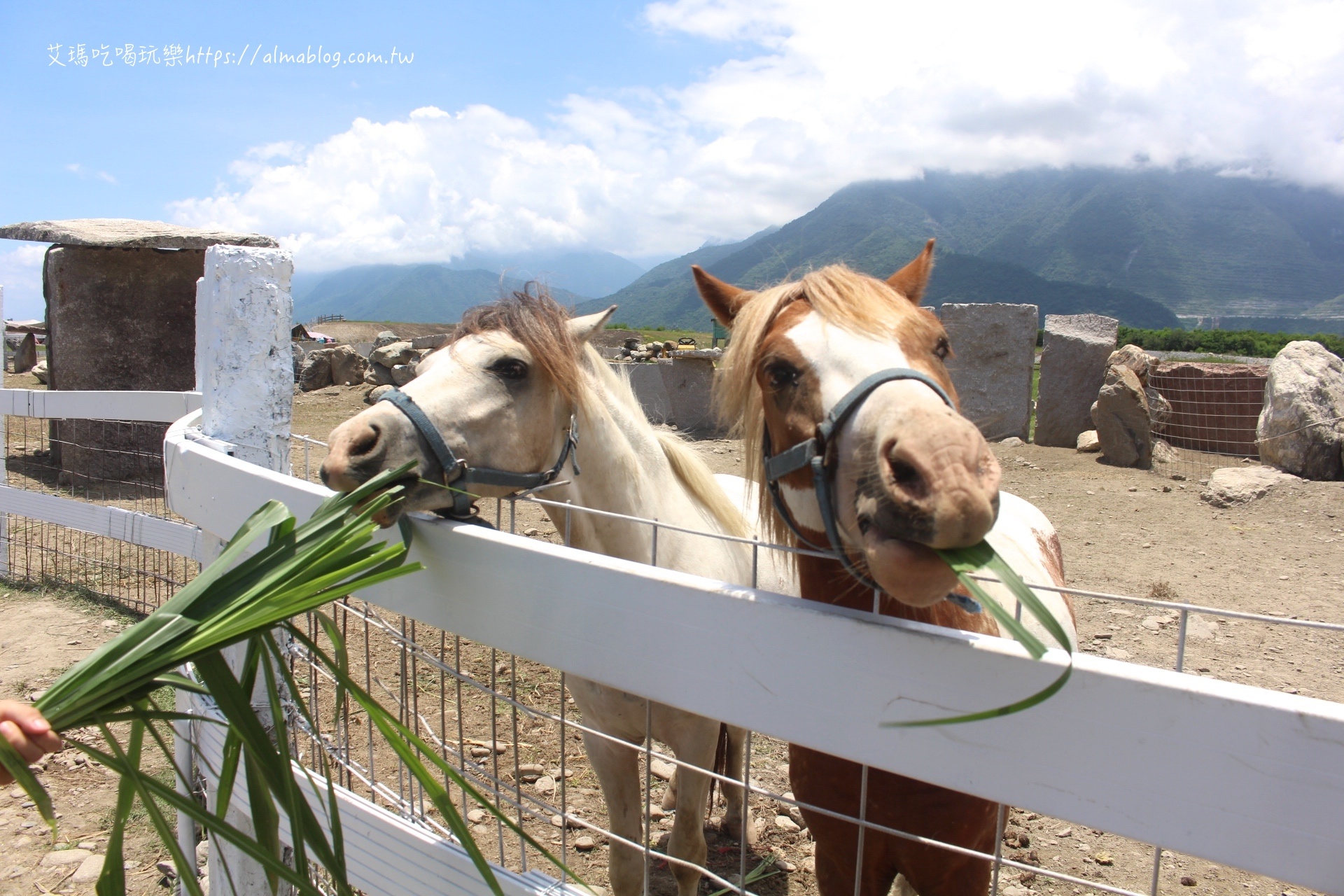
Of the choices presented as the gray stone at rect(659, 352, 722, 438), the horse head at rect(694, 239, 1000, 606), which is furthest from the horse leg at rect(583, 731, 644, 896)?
the gray stone at rect(659, 352, 722, 438)

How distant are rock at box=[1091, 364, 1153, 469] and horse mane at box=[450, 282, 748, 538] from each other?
7.64m

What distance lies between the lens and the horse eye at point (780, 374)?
4.80 feet

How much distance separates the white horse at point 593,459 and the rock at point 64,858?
6.62 feet

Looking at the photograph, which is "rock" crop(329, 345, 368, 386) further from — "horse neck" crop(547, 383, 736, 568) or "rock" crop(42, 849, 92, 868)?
"horse neck" crop(547, 383, 736, 568)

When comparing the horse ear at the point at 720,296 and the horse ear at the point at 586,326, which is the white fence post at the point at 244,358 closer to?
the horse ear at the point at 586,326

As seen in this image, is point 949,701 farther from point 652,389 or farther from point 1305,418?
point 652,389

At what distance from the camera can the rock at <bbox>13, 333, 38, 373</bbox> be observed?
60.8 feet

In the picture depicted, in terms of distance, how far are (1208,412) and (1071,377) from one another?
68.8 inches

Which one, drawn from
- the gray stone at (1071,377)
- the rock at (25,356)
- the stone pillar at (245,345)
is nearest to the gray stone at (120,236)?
the stone pillar at (245,345)

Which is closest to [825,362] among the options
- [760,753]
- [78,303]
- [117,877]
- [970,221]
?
[117,877]

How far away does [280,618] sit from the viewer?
107 cm

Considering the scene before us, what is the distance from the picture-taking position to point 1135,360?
9.35 m

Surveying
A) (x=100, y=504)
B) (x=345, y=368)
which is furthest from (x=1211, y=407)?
(x=345, y=368)

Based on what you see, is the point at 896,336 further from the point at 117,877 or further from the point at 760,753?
the point at 760,753
